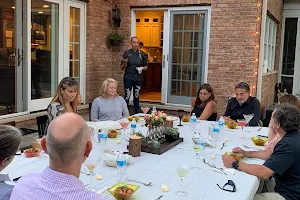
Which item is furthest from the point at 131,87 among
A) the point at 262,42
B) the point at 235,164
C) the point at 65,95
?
the point at 235,164

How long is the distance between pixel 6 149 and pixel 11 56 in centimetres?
452

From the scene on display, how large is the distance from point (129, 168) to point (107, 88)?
6.94 ft

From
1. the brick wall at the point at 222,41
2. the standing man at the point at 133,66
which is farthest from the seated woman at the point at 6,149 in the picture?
the brick wall at the point at 222,41

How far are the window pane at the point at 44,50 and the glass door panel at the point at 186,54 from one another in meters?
2.56

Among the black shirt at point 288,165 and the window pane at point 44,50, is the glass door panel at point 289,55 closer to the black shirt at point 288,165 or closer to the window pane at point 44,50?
the window pane at point 44,50

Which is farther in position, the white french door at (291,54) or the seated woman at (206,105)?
the white french door at (291,54)

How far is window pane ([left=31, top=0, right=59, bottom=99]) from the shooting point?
20.9ft

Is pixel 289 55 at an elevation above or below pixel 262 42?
below

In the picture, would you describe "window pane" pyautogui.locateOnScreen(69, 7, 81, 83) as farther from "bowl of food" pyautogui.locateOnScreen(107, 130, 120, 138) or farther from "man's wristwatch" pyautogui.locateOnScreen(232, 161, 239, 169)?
"man's wristwatch" pyautogui.locateOnScreen(232, 161, 239, 169)

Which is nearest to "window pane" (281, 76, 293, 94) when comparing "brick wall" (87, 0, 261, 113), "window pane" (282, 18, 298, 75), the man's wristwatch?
"window pane" (282, 18, 298, 75)

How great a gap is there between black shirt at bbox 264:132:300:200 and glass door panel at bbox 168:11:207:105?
5.26 metres

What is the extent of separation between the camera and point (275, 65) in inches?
441

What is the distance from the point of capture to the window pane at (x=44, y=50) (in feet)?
20.9

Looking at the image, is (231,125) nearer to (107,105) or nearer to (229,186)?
(107,105)
